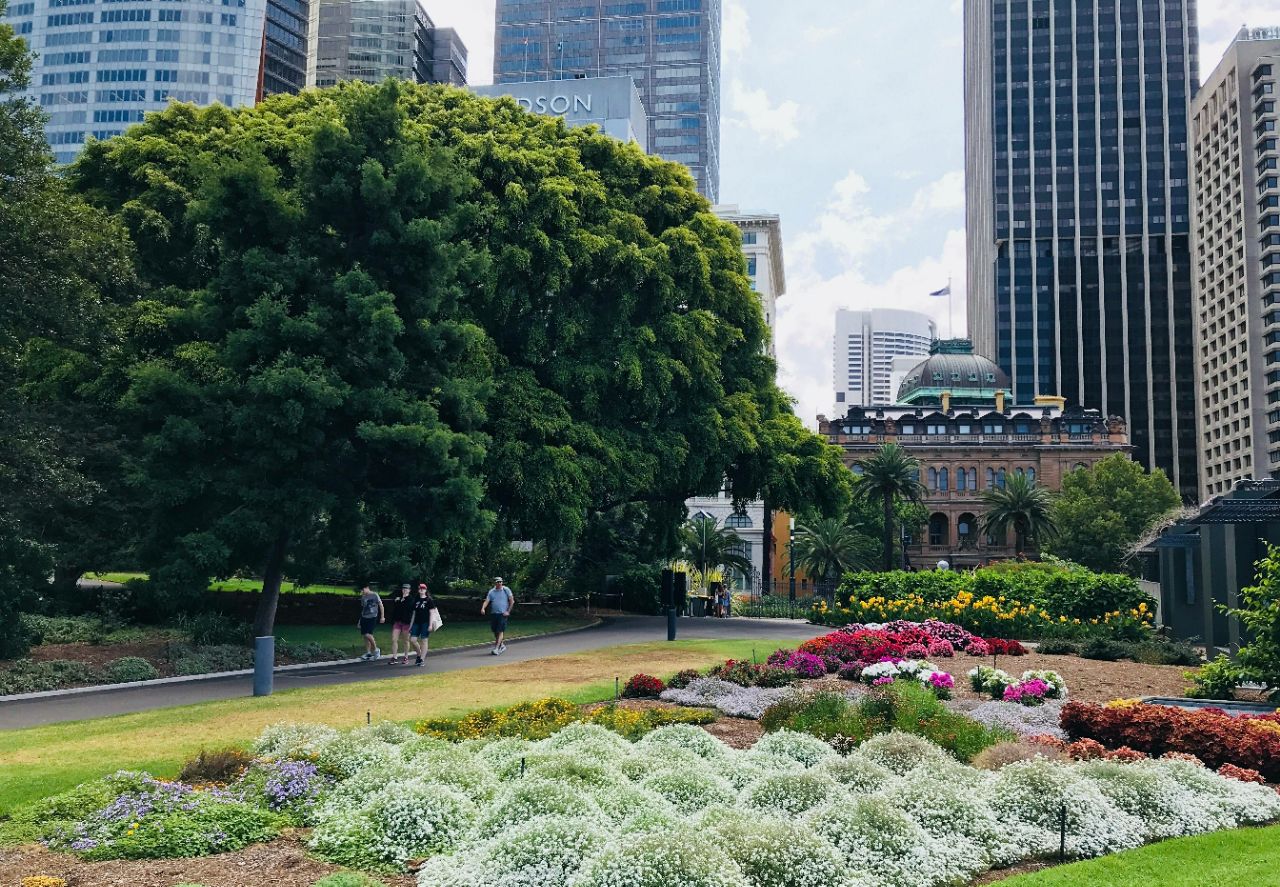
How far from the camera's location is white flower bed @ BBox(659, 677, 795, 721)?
14.7m

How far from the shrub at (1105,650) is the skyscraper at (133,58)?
5328 inches

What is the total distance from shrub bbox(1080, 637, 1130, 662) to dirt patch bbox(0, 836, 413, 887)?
1951 centimetres

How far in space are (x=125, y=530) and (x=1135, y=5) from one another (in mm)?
173038

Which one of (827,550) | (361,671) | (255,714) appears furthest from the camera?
(827,550)

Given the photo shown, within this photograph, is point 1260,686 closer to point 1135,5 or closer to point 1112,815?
point 1112,815

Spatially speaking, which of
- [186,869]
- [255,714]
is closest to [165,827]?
[186,869]

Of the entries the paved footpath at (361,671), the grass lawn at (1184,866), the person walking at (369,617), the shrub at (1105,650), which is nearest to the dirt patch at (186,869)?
the grass lawn at (1184,866)

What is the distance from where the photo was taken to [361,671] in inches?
835

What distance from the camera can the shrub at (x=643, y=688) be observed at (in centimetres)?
1641

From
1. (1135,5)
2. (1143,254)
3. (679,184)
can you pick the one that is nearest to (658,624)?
(679,184)

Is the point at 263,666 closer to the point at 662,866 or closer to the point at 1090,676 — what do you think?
the point at 662,866

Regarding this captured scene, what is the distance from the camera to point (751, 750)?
11.1m

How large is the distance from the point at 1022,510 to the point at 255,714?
70.6m

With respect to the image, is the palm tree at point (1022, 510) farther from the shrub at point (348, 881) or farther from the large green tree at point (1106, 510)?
the shrub at point (348, 881)
